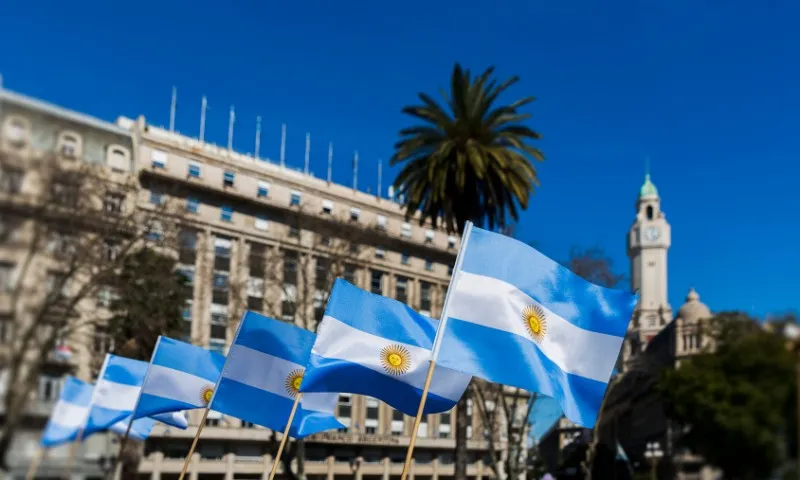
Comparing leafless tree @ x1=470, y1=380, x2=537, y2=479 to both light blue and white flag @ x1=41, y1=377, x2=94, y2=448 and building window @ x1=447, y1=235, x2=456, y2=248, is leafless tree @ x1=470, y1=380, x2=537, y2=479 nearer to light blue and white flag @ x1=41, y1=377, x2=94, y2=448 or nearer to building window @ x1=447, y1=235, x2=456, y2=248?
light blue and white flag @ x1=41, y1=377, x2=94, y2=448

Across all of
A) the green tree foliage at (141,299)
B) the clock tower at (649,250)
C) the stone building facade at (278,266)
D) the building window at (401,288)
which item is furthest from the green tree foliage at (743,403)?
the clock tower at (649,250)

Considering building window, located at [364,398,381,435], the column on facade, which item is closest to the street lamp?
the column on facade

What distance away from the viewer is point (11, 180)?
770 centimetres

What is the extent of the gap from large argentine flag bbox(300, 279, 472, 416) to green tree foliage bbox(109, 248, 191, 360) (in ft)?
11.5

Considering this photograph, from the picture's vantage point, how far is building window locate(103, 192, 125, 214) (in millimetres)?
10180

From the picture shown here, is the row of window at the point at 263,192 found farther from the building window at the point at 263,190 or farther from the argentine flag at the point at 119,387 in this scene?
the argentine flag at the point at 119,387

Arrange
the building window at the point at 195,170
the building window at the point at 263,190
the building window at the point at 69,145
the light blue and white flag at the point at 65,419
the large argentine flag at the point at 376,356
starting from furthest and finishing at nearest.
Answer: the building window at the point at 263,190, the building window at the point at 195,170, the large argentine flag at the point at 376,356, the light blue and white flag at the point at 65,419, the building window at the point at 69,145

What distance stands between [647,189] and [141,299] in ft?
504

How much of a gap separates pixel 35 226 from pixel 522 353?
7909mm

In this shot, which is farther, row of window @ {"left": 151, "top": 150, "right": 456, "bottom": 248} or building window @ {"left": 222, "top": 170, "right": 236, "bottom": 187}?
building window @ {"left": 222, "top": 170, "right": 236, "bottom": 187}

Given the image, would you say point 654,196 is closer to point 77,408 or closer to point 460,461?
point 460,461

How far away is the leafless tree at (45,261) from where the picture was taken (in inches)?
303

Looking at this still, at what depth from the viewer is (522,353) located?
45.4 feet

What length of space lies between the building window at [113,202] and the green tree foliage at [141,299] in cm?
135
